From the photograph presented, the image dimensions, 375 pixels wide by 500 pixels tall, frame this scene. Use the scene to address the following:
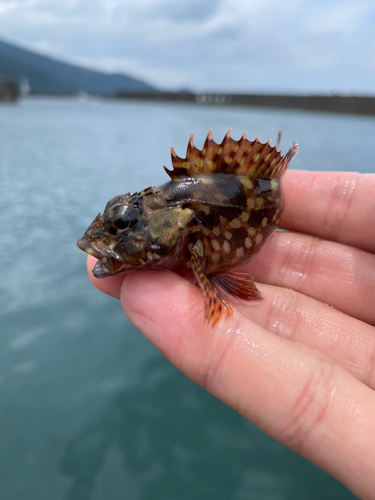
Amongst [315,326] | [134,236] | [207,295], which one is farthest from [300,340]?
[134,236]

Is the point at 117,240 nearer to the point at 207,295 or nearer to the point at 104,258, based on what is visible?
the point at 104,258

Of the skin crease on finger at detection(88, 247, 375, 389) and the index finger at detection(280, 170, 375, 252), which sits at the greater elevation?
the index finger at detection(280, 170, 375, 252)

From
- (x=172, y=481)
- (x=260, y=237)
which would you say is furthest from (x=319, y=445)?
(x=260, y=237)

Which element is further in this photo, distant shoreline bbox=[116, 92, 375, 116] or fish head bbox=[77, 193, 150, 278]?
distant shoreline bbox=[116, 92, 375, 116]

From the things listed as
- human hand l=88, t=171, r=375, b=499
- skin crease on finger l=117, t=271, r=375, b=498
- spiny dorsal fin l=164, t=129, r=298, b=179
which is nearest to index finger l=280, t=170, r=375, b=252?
human hand l=88, t=171, r=375, b=499

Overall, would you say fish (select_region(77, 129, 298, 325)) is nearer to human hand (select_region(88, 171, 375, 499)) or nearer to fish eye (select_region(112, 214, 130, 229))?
fish eye (select_region(112, 214, 130, 229))

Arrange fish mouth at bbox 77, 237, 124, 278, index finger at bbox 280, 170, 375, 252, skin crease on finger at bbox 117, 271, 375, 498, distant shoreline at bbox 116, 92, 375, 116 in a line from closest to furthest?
skin crease on finger at bbox 117, 271, 375, 498, fish mouth at bbox 77, 237, 124, 278, index finger at bbox 280, 170, 375, 252, distant shoreline at bbox 116, 92, 375, 116
